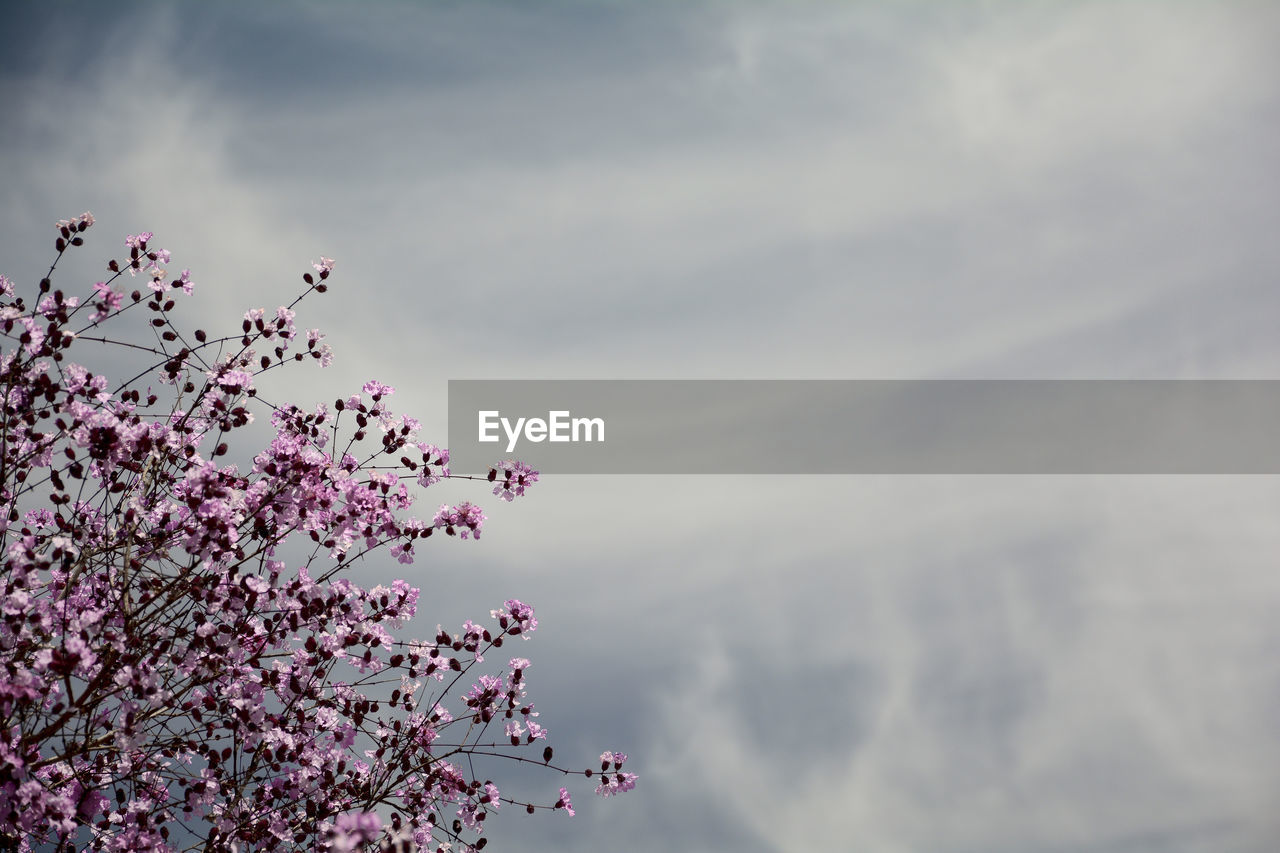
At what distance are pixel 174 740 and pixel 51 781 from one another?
46.4 inches

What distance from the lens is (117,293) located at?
23.6 feet

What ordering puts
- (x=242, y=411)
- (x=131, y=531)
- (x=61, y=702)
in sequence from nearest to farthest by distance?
(x=61, y=702) < (x=131, y=531) < (x=242, y=411)

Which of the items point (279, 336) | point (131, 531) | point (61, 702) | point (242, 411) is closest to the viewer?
point (61, 702)

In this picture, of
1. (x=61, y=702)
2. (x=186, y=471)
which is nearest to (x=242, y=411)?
(x=186, y=471)

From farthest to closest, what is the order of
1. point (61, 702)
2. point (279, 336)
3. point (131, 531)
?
point (279, 336) → point (131, 531) → point (61, 702)

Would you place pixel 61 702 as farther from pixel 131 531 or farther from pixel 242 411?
pixel 242 411

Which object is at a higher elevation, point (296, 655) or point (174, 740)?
point (296, 655)

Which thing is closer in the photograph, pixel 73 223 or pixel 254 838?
pixel 73 223

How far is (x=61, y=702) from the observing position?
21.1ft

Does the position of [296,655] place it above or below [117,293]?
below

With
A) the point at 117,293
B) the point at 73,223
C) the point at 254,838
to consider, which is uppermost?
the point at 73,223

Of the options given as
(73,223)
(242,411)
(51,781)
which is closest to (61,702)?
(51,781)

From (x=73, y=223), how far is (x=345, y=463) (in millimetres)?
2564

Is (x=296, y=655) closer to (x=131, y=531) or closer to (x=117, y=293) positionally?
(x=131, y=531)
